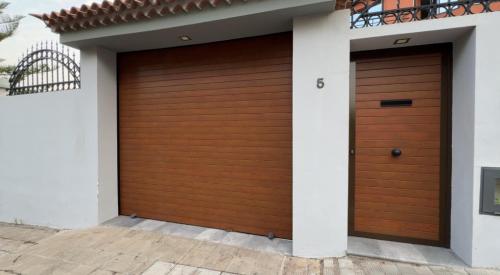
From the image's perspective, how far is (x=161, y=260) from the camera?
3.59 metres

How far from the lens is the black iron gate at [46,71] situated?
5.31 meters

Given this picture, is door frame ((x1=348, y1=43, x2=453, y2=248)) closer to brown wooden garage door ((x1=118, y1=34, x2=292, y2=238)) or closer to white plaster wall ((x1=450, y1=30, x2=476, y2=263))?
white plaster wall ((x1=450, y1=30, x2=476, y2=263))

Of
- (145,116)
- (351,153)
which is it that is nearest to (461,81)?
(351,153)

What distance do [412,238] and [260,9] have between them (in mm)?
4182

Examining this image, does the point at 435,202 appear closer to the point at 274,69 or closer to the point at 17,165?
the point at 274,69

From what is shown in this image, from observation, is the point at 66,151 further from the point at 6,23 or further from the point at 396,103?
the point at 6,23

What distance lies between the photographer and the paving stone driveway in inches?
130

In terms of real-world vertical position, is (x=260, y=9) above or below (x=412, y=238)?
above

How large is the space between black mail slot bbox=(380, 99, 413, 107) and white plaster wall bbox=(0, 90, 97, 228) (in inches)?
211

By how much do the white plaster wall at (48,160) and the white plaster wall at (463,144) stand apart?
6263 millimetres

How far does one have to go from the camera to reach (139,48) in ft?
16.3

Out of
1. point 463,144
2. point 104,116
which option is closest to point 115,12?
point 104,116

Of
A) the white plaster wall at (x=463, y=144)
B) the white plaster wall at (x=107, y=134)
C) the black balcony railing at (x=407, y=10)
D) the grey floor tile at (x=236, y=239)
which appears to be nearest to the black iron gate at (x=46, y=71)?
the white plaster wall at (x=107, y=134)

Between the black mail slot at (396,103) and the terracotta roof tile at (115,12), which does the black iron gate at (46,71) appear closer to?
the terracotta roof tile at (115,12)
